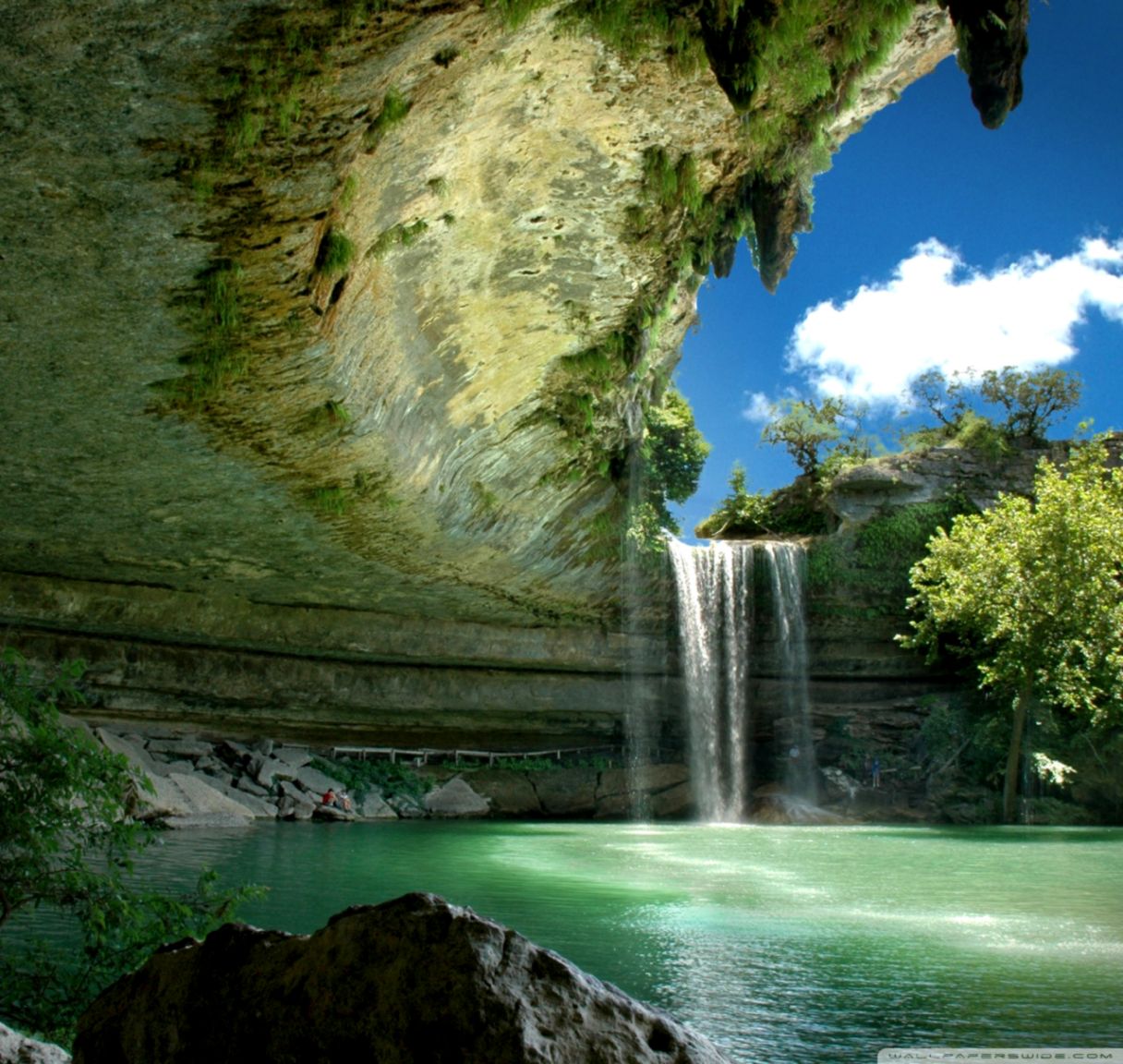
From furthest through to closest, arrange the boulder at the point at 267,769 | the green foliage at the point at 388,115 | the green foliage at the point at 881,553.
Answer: the green foliage at the point at 881,553
the boulder at the point at 267,769
the green foliage at the point at 388,115

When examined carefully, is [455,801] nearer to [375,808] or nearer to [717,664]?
[375,808]

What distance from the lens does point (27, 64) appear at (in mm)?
5273

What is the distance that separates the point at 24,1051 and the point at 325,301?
22.8ft

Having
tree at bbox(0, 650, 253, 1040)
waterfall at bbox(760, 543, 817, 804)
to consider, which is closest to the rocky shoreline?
waterfall at bbox(760, 543, 817, 804)

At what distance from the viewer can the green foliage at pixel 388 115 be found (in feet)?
21.3

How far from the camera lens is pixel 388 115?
21.8ft

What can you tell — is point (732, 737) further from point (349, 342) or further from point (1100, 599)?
point (349, 342)

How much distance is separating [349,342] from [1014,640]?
15621mm

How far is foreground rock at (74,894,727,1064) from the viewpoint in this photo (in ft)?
5.83

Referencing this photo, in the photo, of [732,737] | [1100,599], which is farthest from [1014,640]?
[732,737]

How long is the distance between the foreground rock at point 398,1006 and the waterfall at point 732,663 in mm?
19922

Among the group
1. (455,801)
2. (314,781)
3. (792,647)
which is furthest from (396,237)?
(792,647)

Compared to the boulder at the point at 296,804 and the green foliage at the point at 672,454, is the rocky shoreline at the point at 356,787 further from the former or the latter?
the green foliage at the point at 672,454

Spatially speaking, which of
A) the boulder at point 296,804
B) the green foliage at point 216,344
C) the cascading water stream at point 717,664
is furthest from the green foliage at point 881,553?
the green foliage at point 216,344
